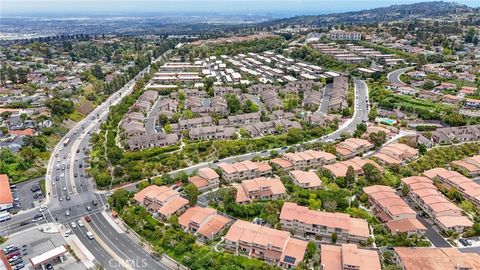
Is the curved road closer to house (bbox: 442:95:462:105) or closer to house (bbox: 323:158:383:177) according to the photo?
house (bbox: 323:158:383:177)

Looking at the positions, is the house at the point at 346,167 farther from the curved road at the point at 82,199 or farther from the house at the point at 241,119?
the house at the point at 241,119

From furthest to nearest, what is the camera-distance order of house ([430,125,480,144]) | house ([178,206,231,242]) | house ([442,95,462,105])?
house ([442,95,462,105])
house ([430,125,480,144])
house ([178,206,231,242])

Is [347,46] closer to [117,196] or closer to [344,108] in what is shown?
[344,108]

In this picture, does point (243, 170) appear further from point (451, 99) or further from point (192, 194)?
point (451, 99)

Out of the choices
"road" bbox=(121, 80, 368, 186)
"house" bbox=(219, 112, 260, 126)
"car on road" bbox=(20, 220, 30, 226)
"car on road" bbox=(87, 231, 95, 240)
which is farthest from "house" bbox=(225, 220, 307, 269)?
"house" bbox=(219, 112, 260, 126)

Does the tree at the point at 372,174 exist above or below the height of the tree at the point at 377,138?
below

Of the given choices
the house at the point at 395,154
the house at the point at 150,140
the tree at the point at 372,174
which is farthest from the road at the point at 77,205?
the house at the point at 395,154
